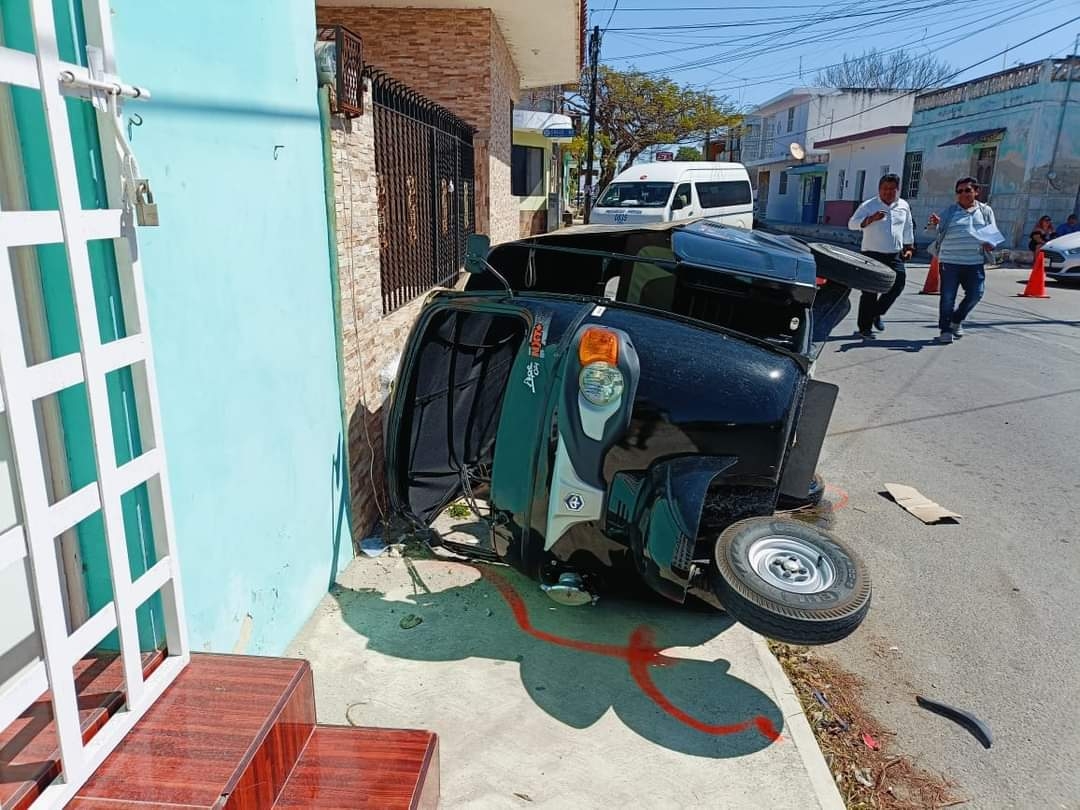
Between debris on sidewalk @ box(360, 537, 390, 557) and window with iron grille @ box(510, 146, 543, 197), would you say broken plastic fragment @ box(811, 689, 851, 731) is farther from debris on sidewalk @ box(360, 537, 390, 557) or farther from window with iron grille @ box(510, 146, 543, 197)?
window with iron grille @ box(510, 146, 543, 197)

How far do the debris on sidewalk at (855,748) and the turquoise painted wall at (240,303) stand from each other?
2287 millimetres

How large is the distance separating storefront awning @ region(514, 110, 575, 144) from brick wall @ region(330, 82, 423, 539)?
18496 mm

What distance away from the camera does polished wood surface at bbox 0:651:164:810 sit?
173 centimetres

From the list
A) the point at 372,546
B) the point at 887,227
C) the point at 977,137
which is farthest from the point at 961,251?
the point at 977,137

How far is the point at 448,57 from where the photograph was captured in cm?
1137

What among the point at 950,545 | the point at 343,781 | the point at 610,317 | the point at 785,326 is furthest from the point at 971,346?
the point at 343,781

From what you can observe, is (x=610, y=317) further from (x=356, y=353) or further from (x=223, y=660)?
(x=223, y=660)

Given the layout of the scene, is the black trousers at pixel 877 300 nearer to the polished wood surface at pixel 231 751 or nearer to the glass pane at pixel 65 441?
the polished wood surface at pixel 231 751

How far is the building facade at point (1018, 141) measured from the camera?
23.1m

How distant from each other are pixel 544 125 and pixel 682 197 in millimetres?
6682

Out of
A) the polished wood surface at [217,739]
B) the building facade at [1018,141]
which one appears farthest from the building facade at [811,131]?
the polished wood surface at [217,739]

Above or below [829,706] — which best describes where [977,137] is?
above

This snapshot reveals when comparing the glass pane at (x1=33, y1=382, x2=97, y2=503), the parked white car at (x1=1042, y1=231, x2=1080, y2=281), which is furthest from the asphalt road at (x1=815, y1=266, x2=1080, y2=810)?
the parked white car at (x1=1042, y1=231, x2=1080, y2=281)

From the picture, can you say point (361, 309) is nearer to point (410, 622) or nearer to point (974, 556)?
point (410, 622)
